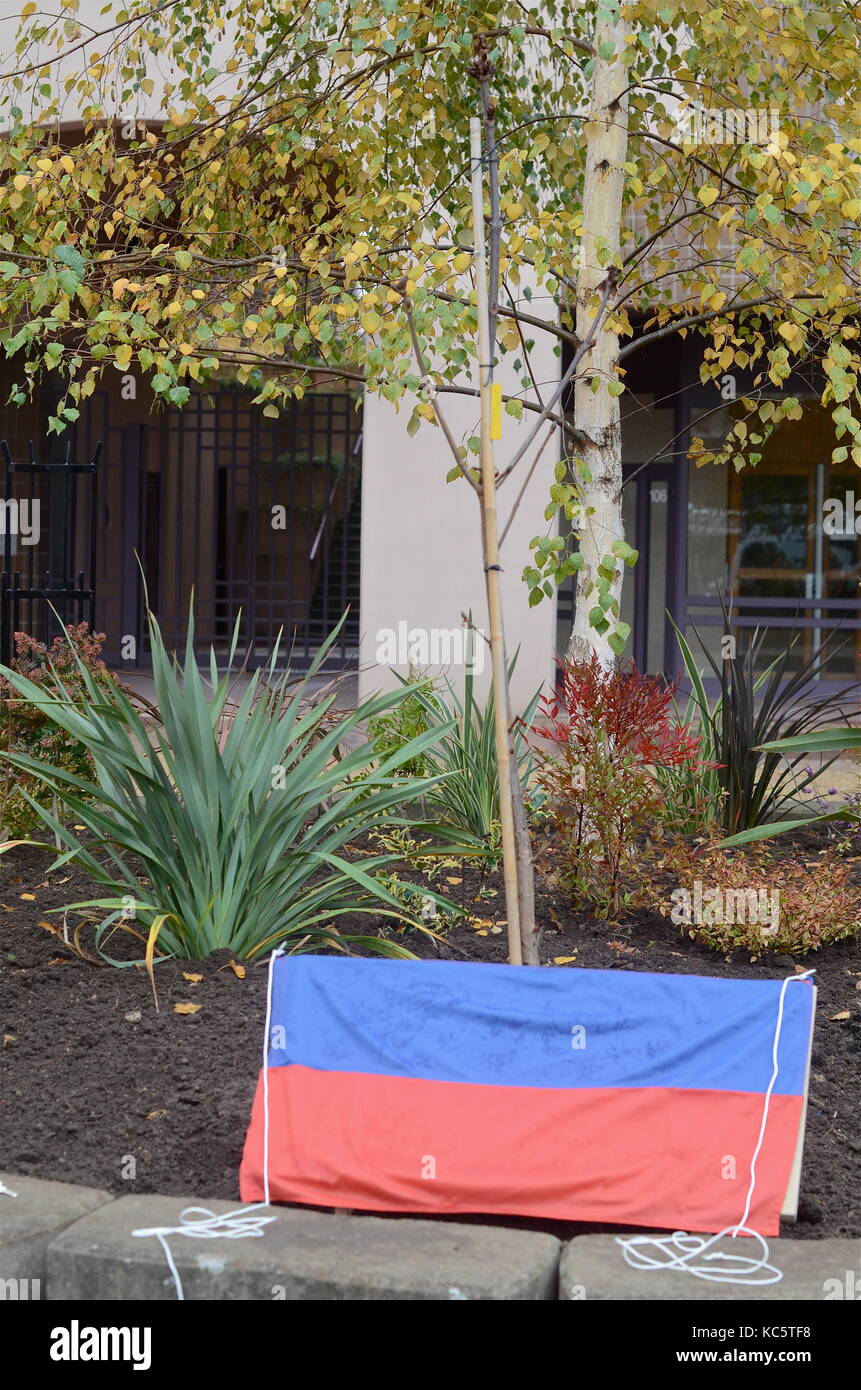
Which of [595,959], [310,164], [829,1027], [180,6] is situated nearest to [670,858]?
[595,959]

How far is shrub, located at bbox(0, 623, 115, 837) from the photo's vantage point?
5.36 meters

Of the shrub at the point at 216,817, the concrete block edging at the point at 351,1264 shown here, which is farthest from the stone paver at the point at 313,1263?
the shrub at the point at 216,817

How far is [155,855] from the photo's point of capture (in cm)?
396

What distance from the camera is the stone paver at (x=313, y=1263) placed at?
7.82ft

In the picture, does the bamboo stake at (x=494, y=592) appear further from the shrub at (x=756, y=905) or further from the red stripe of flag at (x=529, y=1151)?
the shrub at (x=756, y=905)

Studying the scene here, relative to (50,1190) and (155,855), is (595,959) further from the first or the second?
(50,1190)

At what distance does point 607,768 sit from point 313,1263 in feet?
7.87

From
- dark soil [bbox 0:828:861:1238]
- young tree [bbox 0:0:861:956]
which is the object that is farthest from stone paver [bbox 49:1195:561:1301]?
young tree [bbox 0:0:861:956]

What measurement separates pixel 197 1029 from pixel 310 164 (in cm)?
483

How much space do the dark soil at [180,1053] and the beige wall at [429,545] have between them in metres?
5.52

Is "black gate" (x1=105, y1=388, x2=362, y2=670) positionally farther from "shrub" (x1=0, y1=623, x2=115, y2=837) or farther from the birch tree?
"shrub" (x1=0, y1=623, x2=115, y2=837)

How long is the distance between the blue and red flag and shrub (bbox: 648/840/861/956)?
4.71ft

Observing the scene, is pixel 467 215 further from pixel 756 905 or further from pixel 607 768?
pixel 756 905

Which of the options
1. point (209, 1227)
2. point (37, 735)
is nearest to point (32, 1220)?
point (209, 1227)
